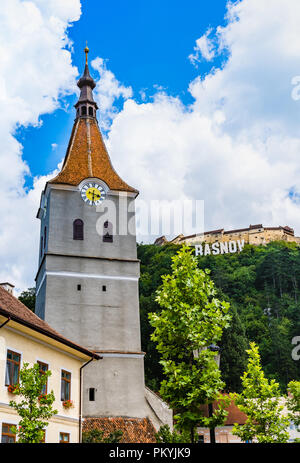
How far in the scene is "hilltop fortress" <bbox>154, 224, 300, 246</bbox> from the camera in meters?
138

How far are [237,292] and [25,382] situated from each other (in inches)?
3143

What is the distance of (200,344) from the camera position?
1867cm

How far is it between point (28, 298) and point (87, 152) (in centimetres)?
1812

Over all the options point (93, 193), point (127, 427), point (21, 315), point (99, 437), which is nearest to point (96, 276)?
point (93, 193)

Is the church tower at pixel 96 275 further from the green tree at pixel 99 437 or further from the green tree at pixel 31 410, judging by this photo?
the green tree at pixel 31 410

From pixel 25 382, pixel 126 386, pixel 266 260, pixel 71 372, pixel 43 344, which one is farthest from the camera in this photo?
pixel 266 260

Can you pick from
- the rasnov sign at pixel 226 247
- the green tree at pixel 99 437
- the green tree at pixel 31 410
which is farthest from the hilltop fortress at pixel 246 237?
the green tree at pixel 31 410

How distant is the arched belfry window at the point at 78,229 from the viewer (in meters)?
36.0

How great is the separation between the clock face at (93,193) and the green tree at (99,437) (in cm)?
1496

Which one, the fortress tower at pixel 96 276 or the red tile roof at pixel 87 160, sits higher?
the red tile roof at pixel 87 160

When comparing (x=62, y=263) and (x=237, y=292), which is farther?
(x=237, y=292)

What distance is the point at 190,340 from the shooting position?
18.9 metres
